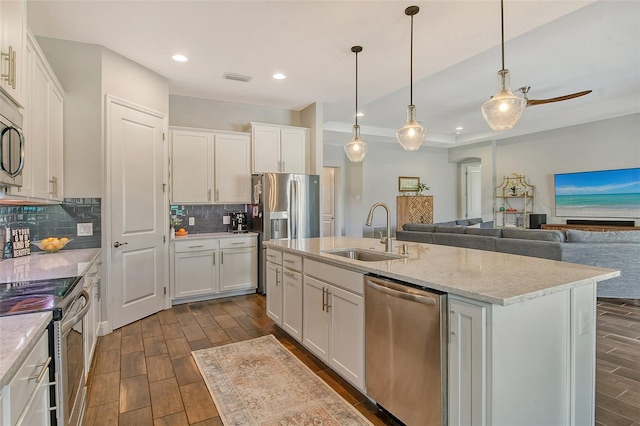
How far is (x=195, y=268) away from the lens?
4371 mm

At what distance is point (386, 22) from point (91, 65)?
2887 mm

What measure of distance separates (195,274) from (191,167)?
4.77ft

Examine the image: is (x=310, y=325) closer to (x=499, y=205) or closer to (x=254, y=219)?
(x=254, y=219)

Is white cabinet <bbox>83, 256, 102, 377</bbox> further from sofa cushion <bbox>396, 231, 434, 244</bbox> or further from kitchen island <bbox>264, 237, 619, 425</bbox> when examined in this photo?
sofa cushion <bbox>396, 231, 434, 244</bbox>

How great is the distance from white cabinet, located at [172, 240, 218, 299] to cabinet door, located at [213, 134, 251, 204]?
73 cm

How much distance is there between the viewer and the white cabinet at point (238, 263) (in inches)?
180

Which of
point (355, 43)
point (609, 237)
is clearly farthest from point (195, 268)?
point (609, 237)

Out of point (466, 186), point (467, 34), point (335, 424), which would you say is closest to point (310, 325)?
point (335, 424)

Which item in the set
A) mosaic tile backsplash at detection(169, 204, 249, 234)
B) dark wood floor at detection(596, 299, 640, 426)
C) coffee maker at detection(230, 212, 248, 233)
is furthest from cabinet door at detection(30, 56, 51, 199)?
dark wood floor at detection(596, 299, 640, 426)

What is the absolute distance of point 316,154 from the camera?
5.26 metres

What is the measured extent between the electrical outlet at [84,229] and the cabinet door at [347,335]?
8.39 ft

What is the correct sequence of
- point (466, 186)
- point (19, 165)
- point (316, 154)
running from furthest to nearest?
point (466, 186)
point (316, 154)
point (19, 165)

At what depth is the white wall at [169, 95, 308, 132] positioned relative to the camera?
481 cm

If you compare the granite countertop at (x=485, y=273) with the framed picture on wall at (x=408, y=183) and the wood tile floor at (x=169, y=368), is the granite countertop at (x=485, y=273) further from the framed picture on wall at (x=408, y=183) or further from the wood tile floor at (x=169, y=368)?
the framed picture on wall at (x=408, y=183)
